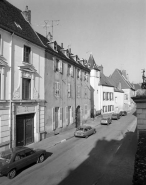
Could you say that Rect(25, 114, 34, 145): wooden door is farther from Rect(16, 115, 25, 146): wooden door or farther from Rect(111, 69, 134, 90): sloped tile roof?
Rect(111, 69, 134, 90): sloped tile roof

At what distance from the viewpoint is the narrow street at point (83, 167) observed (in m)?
8.88

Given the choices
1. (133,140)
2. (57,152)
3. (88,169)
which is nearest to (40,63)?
(57,152)

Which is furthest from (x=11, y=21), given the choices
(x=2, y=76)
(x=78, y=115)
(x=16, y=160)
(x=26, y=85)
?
(x=78, y=115)

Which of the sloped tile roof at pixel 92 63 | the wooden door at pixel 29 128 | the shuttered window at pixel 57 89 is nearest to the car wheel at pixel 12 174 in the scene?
the wooden door at pixel 29 128

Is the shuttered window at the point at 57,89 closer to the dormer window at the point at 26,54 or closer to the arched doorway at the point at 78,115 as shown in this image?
the dormer window at the point at 26,54

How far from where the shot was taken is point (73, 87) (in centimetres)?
2495

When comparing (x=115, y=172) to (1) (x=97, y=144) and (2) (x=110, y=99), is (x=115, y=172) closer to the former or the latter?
(1) (x=97, y=144)

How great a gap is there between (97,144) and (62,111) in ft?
24.2

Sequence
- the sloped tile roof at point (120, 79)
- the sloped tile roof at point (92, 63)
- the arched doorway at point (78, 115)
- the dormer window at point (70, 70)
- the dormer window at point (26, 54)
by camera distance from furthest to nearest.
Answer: the sloped tile roof at point (120, 79), the sloped tile roof at point (92, 63), the arched doorway at point (78, 115), the dormer window at point (70, 70), the dormer window at point (26, 54)

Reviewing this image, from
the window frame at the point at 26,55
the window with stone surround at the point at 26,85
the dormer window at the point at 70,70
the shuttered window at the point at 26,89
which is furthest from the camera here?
the dormer window at the point at 70,70

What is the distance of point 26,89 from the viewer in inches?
611

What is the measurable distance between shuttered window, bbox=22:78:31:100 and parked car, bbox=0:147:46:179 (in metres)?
6.00

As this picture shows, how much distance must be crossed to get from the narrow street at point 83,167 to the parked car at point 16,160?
422 millimetres

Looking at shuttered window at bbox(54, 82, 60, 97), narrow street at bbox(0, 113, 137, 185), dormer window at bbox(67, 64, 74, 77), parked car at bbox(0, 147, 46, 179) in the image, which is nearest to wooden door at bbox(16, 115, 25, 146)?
narrow street at bbox(0, 113, 137, 185)
